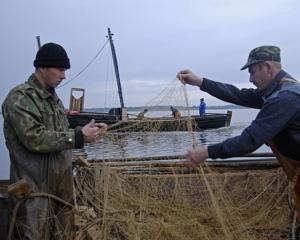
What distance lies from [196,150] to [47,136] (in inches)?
36.2

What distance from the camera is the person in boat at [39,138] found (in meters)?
2.54

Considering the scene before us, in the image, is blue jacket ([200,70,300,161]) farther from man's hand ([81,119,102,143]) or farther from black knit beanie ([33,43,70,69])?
black knit beanie ([33,43,70,69])

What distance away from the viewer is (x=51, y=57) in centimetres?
266

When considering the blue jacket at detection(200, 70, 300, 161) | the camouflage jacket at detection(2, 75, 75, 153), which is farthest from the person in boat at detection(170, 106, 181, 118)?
the camouflage jacket at detection(2, 75, 75, 153)

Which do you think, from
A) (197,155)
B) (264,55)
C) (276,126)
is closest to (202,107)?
(264,55)

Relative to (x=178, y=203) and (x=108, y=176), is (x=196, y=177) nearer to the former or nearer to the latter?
(x=178, y=203)

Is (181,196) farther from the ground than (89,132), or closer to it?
closer to it

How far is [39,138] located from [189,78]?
1.40 meters

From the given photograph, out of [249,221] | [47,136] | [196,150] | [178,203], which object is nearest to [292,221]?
[249,221]

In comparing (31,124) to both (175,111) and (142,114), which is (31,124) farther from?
(142,114)

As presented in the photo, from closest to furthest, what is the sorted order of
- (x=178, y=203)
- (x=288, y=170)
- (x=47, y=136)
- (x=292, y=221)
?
(x=47, y=136) < (x=288, y=170) < (x=292, y=221) < (x=178, y=203)

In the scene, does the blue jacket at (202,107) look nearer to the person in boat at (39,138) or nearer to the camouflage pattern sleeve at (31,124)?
the person in boat at (39,138)

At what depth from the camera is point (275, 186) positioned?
4.46 metres

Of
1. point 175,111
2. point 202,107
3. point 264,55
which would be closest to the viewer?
point 264,55
